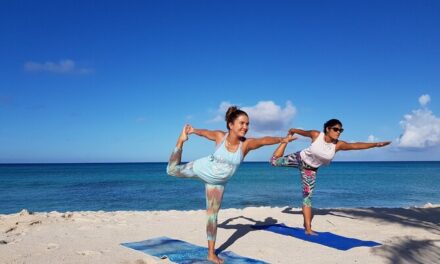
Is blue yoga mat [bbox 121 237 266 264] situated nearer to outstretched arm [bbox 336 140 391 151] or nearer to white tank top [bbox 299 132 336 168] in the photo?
white tank top [bbox 299 132 336 168]

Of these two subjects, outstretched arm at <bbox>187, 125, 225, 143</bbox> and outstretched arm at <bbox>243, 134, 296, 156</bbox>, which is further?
outstretched arm at <bbox>187, 125, 225, 143</bbox>

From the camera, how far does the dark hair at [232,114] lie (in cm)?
528

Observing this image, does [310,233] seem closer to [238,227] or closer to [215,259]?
[238,227]

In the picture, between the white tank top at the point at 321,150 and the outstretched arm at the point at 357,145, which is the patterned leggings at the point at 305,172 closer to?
the white tank top at the point at 321,150

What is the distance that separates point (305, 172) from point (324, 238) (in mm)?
1278

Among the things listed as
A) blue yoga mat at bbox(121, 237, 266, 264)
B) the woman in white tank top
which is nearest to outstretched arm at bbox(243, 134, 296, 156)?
the woman in white tank top

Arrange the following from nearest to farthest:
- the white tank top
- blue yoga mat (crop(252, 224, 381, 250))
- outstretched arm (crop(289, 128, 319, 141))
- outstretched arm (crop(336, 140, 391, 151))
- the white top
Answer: the white top < blue yoga mat (crop(252, 224, 381, 250)) < outstretched arm (crop(336, 140, 391, 151)) < the white tank top < outstretched arm (crop(289, 128, 319, 141))

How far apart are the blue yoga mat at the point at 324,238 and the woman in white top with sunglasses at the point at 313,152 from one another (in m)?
0.25

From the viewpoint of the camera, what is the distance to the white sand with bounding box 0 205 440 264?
5.70 meters

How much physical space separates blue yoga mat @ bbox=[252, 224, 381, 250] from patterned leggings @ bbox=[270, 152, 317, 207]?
0.61 m

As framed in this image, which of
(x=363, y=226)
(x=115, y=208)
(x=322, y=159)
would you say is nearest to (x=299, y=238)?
(x=322, y=159)

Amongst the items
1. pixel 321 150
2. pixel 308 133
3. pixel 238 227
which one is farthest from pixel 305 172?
pixel 238 227

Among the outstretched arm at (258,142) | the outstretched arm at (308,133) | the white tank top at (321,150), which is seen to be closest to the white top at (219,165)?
the outstretched arm at (258,142)

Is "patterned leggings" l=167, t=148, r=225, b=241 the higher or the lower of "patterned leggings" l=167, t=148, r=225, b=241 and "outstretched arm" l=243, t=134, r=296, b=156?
the lower
